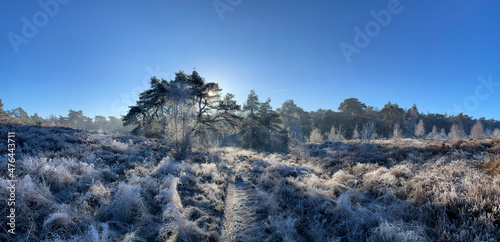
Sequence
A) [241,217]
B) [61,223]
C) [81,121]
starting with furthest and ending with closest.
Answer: [81,121], [241,217], [61,223]

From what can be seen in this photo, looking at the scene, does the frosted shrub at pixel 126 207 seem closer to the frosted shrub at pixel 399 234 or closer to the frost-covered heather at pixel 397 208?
the frost-covered heather at pixel 397 208

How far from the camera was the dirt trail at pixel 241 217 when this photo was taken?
4996 mm

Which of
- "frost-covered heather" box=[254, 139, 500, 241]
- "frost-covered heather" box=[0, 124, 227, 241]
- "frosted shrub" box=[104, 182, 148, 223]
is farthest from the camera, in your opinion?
"frosted shrub" box=[104, 182, 148, 223]

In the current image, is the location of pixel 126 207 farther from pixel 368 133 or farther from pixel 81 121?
pixel 81 121

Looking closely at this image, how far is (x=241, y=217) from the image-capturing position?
20.1 ft

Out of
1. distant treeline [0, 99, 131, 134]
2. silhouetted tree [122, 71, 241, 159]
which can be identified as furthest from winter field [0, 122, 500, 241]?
→ distant treeline [0, 99, 131, 134]

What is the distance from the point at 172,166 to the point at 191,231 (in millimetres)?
6797

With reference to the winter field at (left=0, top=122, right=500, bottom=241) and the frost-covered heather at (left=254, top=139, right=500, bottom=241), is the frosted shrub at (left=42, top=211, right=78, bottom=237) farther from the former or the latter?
the frost-covered heather at (left=254, top=139, right=500, bottom=241)

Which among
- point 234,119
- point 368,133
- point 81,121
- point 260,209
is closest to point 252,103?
point 234,119

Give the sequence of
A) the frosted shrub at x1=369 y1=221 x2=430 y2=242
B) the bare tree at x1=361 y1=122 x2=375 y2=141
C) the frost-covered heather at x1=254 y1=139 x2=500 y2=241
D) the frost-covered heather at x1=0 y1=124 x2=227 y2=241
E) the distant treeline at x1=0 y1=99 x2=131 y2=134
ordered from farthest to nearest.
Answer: the distant treeline at x1=0 y1=99 x2=131 y2=134 < the bare tree at x1=361 y1=122 x2=375 y2=141 < the frost-covered heather at x1=0 y1=124 x2=227 y2=241 < the frost-covered heather at x1=254 y1=139 x2=500 y2=241 < the frosted shrub at x1=369 y1=221 x2=430 y2=242

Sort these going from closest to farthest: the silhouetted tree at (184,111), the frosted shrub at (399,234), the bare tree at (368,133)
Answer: the frosted shrub at (399,234) → the silhouetted tree at (184,111) → the bare tree at (368,133)

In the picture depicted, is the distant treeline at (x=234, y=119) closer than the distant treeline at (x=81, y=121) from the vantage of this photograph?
Yes

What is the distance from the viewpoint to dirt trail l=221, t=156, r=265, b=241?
500cm

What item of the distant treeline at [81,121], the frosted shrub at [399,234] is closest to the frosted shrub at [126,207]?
the frosted shrub at [399,234]
